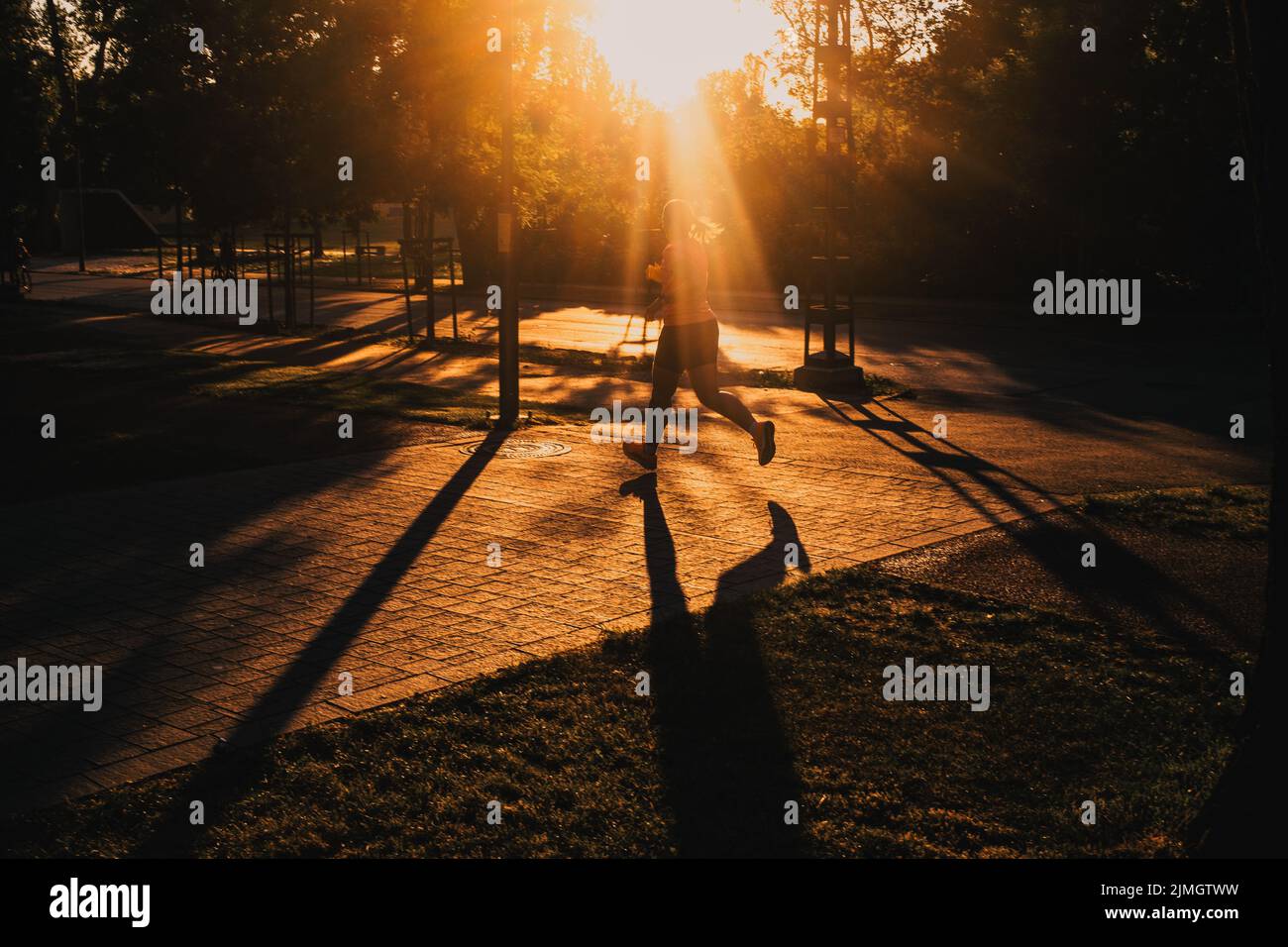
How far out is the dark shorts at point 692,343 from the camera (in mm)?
11281

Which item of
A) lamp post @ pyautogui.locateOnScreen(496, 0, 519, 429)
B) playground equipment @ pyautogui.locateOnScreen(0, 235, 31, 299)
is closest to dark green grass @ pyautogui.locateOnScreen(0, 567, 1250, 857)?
lamp post @ pyautogui.locateOnScreen(496, 0, 519, 429)

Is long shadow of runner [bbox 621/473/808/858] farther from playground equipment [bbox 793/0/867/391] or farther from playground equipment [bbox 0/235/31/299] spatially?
playground equipment [bbox 0/235/31/299]

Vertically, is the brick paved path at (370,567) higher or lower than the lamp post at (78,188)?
lower

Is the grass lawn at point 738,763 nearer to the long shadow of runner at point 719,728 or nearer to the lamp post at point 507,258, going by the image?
the long shadow of runner at point 719,728

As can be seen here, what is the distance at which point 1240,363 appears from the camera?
20.9 metres

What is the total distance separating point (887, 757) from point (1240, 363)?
58.4ft

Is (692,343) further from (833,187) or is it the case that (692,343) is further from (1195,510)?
(833,187)

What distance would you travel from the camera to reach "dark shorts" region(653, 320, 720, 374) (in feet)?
37.0

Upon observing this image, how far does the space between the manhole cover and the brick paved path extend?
145 millimetres

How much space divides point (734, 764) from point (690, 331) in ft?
21.2

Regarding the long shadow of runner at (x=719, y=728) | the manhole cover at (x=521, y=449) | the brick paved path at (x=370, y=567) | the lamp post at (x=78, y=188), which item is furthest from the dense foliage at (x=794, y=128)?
the long shadow of runner at (x=719, y=728)

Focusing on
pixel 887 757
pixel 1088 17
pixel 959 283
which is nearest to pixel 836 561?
pixel 887 757

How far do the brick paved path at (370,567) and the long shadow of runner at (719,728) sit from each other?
0.21 metres
